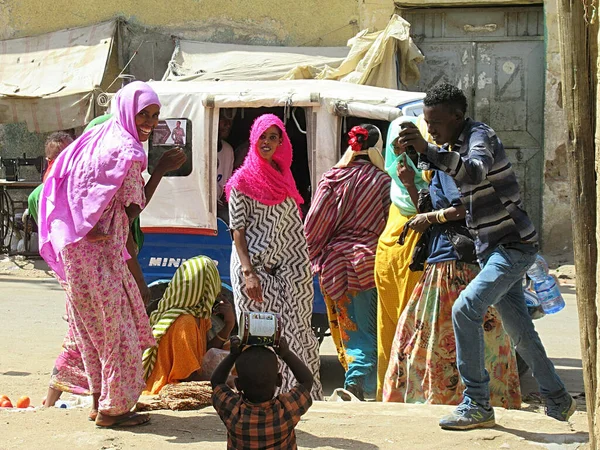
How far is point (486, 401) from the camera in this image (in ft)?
15.5

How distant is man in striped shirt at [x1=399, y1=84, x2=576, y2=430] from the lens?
462cm

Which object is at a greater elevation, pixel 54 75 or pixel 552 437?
pixel 54 75

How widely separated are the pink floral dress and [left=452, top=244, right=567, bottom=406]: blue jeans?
158cm

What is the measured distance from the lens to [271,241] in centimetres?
608

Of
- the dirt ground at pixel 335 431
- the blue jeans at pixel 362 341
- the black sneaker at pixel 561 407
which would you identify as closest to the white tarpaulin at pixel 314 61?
the blue jeans at pixel 362 341

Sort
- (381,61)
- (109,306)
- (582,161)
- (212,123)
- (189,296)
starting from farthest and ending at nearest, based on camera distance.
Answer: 1. (381,61)
2. (212,123)
3. (189,296)
4. (109,306)
5. (582,161)

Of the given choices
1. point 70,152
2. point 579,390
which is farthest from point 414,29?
point 70,152

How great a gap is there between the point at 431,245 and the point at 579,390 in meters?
1.99


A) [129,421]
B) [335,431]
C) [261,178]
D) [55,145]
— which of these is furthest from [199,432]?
[55,145]

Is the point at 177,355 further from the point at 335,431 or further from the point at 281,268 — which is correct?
the point at 335,431

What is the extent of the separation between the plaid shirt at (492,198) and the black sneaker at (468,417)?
719 mm

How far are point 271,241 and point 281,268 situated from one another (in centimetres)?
20

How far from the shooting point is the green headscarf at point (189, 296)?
5996 mm

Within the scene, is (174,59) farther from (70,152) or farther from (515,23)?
(70,152)
